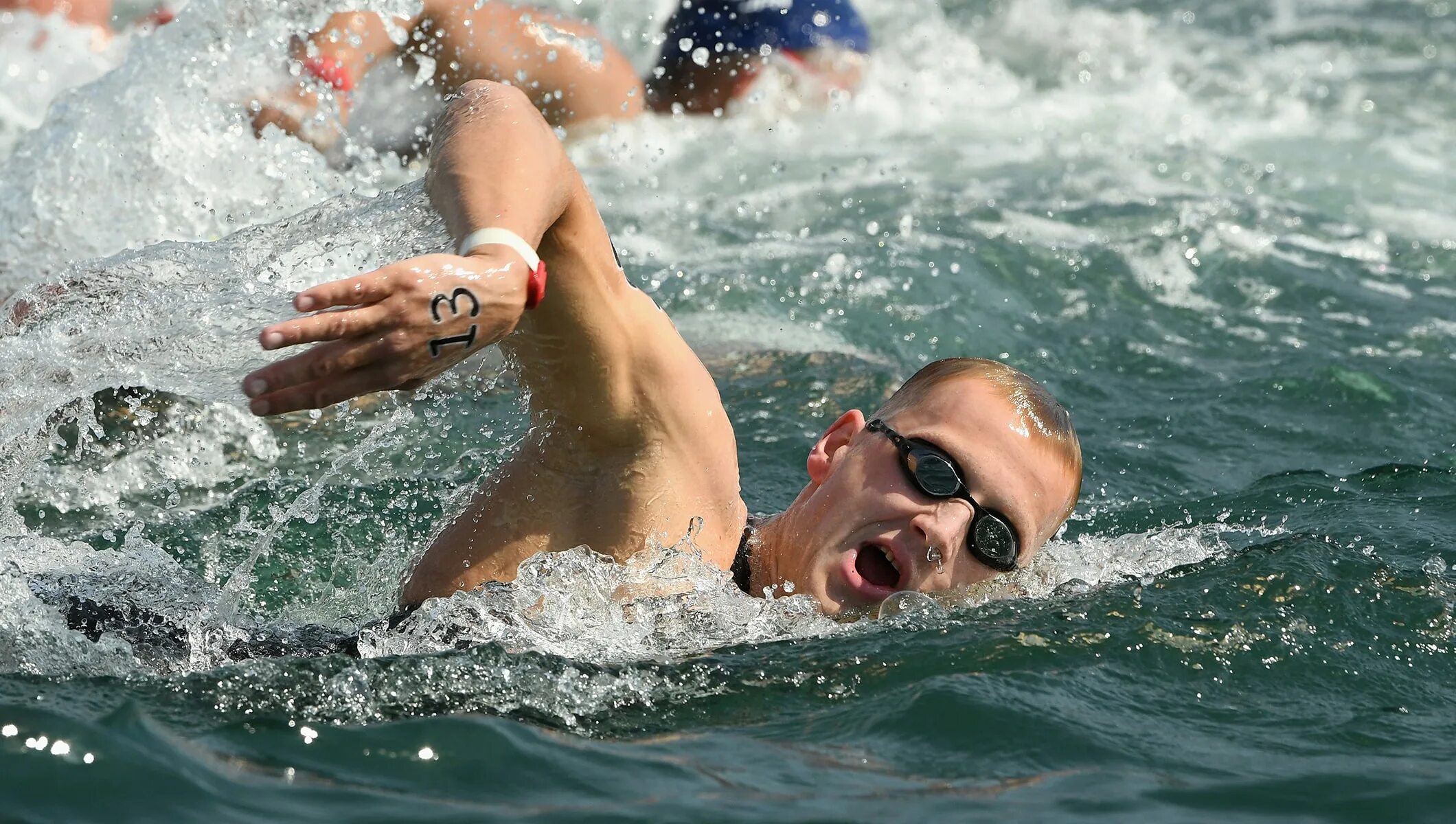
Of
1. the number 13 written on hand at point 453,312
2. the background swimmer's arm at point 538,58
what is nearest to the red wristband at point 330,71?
the background swimmer's arm at point 538,58

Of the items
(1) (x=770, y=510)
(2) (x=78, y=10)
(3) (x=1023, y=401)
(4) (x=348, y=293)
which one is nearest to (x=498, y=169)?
(4) (x=348, y=293)

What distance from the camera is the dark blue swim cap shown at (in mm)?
8383

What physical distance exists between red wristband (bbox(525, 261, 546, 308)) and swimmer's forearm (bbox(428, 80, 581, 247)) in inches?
2.1

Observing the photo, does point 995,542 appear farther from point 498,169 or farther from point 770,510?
point 770,510

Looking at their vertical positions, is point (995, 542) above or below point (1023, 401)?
below

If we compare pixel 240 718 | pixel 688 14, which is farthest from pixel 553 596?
pixel 688 14

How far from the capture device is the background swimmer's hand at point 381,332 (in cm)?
212

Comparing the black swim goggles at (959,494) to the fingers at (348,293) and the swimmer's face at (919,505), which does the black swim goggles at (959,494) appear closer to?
the swimmer's face at (919,505)

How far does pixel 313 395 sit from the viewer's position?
2127mm

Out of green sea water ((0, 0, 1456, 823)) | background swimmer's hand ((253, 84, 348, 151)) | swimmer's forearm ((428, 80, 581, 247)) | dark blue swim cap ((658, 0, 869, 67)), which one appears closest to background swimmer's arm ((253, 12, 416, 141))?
background swimmer's hand ((253, 84, 348, 151))

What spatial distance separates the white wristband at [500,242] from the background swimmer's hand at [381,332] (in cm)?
8

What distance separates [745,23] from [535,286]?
6.30 m

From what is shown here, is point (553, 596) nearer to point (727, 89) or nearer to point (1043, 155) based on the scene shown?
point (727, 89)

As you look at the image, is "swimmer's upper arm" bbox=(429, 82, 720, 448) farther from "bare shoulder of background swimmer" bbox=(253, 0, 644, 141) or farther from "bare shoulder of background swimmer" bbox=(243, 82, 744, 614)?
"bare shoulder of background swimmer" bbox=(253, 0, 644, 141)
